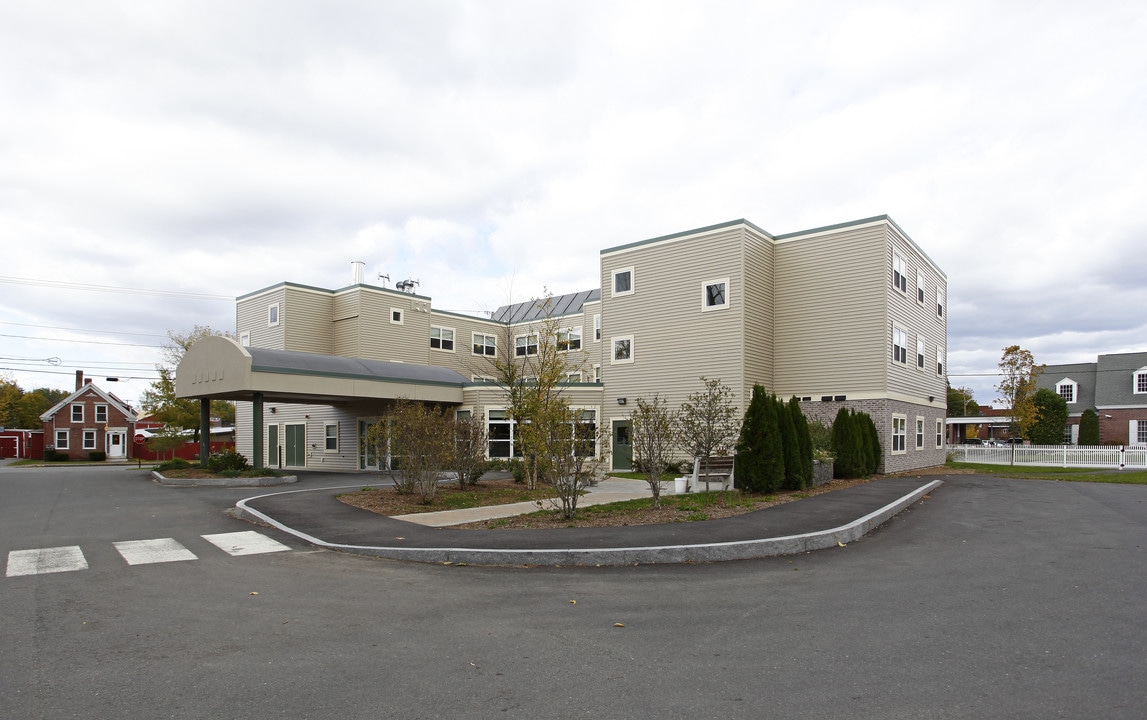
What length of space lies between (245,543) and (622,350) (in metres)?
19.6

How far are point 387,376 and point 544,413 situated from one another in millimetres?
13646

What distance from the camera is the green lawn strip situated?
76.0ft

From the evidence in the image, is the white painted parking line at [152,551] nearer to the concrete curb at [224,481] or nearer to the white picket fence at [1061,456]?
the concrete curb at [224,481]

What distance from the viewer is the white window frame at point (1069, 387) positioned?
164ft

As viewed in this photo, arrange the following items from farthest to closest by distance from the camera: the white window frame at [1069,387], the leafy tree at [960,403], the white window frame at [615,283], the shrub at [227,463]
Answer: the leafy tree at [960,403], the white window frame at [1069,387], the white window frame at [615,283], the shrub at [227,463]

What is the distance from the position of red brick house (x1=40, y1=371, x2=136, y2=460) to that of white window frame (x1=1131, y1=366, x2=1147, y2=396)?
74.6 meters

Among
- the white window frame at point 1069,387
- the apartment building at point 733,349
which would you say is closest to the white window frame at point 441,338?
the apartment building at point 733,349

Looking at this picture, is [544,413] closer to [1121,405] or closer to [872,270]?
[872,270]

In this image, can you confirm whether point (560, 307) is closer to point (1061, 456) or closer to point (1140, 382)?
point (1061, 456)

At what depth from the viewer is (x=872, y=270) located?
24.3m

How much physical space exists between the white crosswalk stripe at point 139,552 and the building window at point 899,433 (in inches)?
842

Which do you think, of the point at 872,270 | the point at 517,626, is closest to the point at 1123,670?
the point at 517,626

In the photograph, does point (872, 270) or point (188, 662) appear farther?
point (872, 270)

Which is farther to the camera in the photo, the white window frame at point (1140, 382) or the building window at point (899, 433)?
the white window frame at point (1140, 382)
